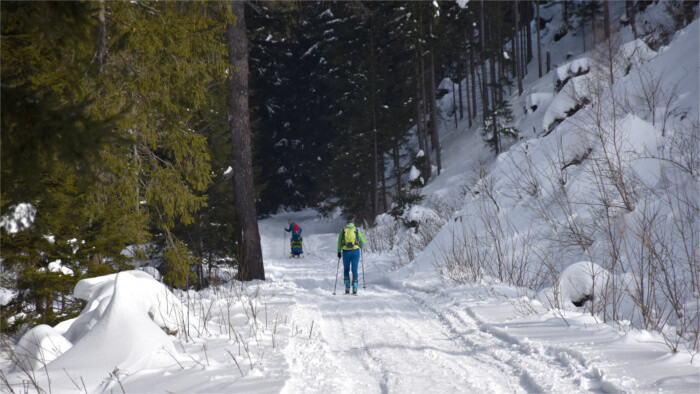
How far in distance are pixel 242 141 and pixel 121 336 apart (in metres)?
7.44

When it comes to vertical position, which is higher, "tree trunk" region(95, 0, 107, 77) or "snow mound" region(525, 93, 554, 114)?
"snow mound" region(525, 93, 554, 114)

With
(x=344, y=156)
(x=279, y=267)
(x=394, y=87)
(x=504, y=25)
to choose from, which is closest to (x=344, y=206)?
(x=344, y=156)

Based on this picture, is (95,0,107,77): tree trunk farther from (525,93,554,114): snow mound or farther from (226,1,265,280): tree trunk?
(525,93,554,114): snow mound

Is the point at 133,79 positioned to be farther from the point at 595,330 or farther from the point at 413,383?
the point at 595,330

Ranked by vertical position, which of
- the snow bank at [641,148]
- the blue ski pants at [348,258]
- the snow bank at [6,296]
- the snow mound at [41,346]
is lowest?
the snow mound at [41,346]

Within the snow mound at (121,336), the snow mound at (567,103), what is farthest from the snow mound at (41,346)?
the snow mound at (567,103)

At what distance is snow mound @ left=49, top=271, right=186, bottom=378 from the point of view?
427 cm

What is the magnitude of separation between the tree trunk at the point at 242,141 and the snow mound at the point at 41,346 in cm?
599

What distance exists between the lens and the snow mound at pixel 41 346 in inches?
190

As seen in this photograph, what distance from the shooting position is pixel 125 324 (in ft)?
14.9

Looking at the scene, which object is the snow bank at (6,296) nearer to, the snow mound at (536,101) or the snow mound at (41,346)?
the snow mound at (41,346)

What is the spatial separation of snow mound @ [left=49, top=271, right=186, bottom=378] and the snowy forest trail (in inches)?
52.9

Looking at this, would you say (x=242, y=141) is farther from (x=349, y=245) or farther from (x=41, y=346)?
(x=41, y=346)

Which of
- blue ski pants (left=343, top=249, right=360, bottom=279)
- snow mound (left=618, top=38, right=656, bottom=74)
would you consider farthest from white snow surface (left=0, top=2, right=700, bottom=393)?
snow mound (left=618, top=38, right=656, bottom=74)
